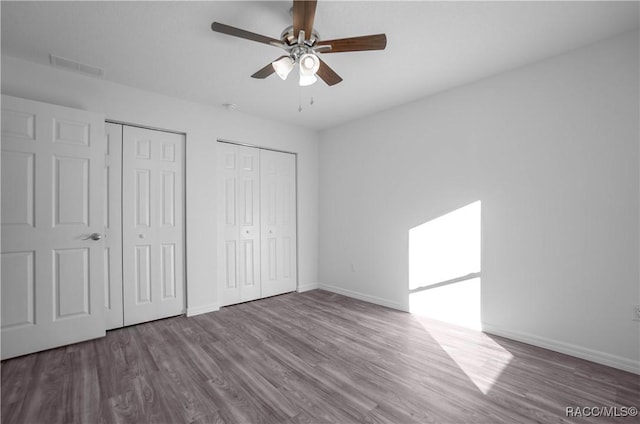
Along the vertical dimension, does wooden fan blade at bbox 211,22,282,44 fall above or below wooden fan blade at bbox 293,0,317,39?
below

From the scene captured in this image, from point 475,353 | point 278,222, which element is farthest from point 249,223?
point 475,353

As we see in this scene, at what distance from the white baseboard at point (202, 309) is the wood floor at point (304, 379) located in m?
0.43

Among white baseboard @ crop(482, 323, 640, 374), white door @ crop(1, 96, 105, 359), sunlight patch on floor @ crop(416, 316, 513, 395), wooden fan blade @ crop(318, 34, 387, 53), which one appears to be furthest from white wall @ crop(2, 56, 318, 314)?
white baseboard @ crop(482, 323, 640, 374)

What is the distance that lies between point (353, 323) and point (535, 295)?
1789 millimetres

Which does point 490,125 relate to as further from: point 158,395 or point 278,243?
point 158,395

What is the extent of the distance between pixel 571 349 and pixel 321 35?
336 cm

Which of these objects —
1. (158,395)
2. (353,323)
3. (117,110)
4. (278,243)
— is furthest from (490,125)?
(117,110)

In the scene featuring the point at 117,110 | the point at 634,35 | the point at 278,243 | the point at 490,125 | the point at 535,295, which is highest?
the point at 634,35

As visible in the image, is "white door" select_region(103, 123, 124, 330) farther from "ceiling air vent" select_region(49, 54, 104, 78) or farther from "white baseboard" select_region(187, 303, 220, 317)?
"white baseboard" select_region(187, 303, 220, 317)

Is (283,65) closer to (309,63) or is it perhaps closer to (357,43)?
(309,63)

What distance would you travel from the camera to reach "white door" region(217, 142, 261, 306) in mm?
3879

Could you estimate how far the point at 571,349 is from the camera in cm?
246

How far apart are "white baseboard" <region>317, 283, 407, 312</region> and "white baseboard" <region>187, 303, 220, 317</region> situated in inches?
69.5

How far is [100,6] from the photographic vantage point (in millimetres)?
1970
